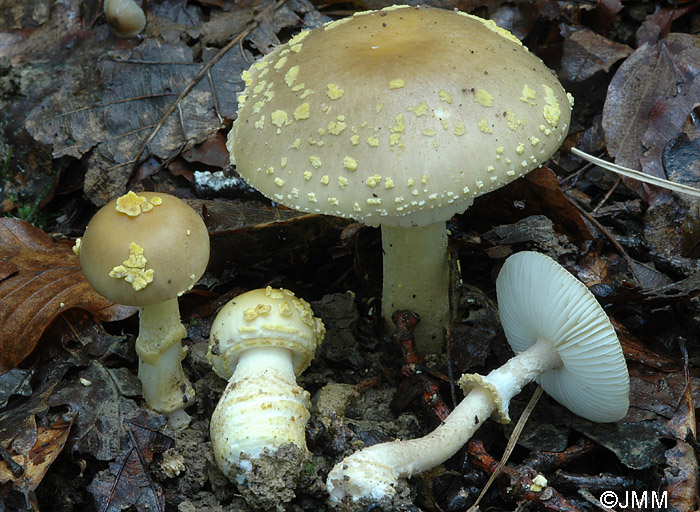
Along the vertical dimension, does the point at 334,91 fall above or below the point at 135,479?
above

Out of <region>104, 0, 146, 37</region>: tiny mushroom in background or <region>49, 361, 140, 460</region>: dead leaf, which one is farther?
<region>104, 0, 146, 37</region>: tiny mushroom in background

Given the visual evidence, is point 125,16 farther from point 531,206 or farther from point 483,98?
point 483,98

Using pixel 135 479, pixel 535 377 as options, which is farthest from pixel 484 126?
pixel 135 479

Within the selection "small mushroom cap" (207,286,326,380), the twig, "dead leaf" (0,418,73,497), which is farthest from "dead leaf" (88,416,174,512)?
the twig

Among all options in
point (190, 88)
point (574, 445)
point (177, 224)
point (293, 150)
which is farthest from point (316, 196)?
point (190, 88)

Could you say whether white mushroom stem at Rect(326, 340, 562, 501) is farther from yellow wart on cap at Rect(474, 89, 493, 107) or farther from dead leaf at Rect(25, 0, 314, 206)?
dead leaf at Rect(25, 0, 314, 206)
